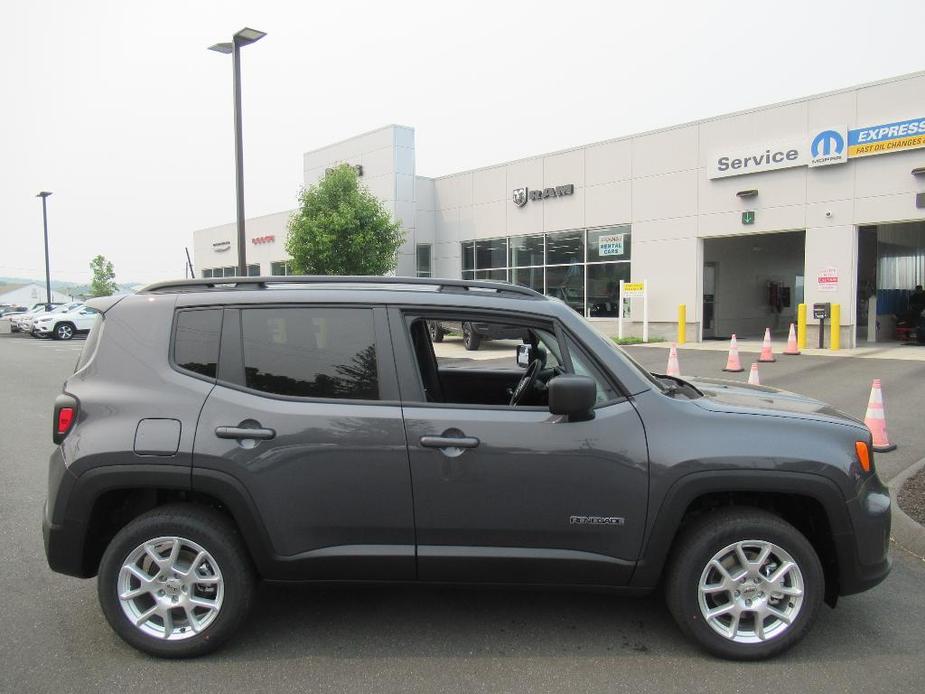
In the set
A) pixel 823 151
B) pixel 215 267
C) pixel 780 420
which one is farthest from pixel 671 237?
pixel 215 267

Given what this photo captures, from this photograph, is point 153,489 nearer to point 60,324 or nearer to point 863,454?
point 863,454

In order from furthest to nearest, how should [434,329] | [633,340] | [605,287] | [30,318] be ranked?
[30,318]
[605,287]
[633,340]
[434,329]

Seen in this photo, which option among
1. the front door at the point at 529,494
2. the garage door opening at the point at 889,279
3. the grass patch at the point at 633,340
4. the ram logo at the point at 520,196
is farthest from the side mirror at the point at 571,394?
the ram logo at the point at 520,196

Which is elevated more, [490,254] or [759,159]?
[759,159]

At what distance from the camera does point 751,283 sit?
2541 centimetres

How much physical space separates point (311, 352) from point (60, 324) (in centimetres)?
3092

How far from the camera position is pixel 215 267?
44906 mm

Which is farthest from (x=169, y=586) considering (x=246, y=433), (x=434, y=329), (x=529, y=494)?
(x=434, y=329)

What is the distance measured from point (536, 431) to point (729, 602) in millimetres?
1209

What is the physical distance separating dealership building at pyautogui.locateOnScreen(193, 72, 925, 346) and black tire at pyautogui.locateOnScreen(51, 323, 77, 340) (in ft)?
45.2

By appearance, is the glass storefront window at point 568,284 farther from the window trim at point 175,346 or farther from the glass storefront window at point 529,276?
the window trim at point 175,346

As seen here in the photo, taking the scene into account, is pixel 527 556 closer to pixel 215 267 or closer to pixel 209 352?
pixel 209 352

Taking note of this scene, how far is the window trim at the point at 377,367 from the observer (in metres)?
3.22

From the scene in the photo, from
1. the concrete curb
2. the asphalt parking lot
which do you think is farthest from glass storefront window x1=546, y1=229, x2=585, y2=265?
the asphalt parking lot
